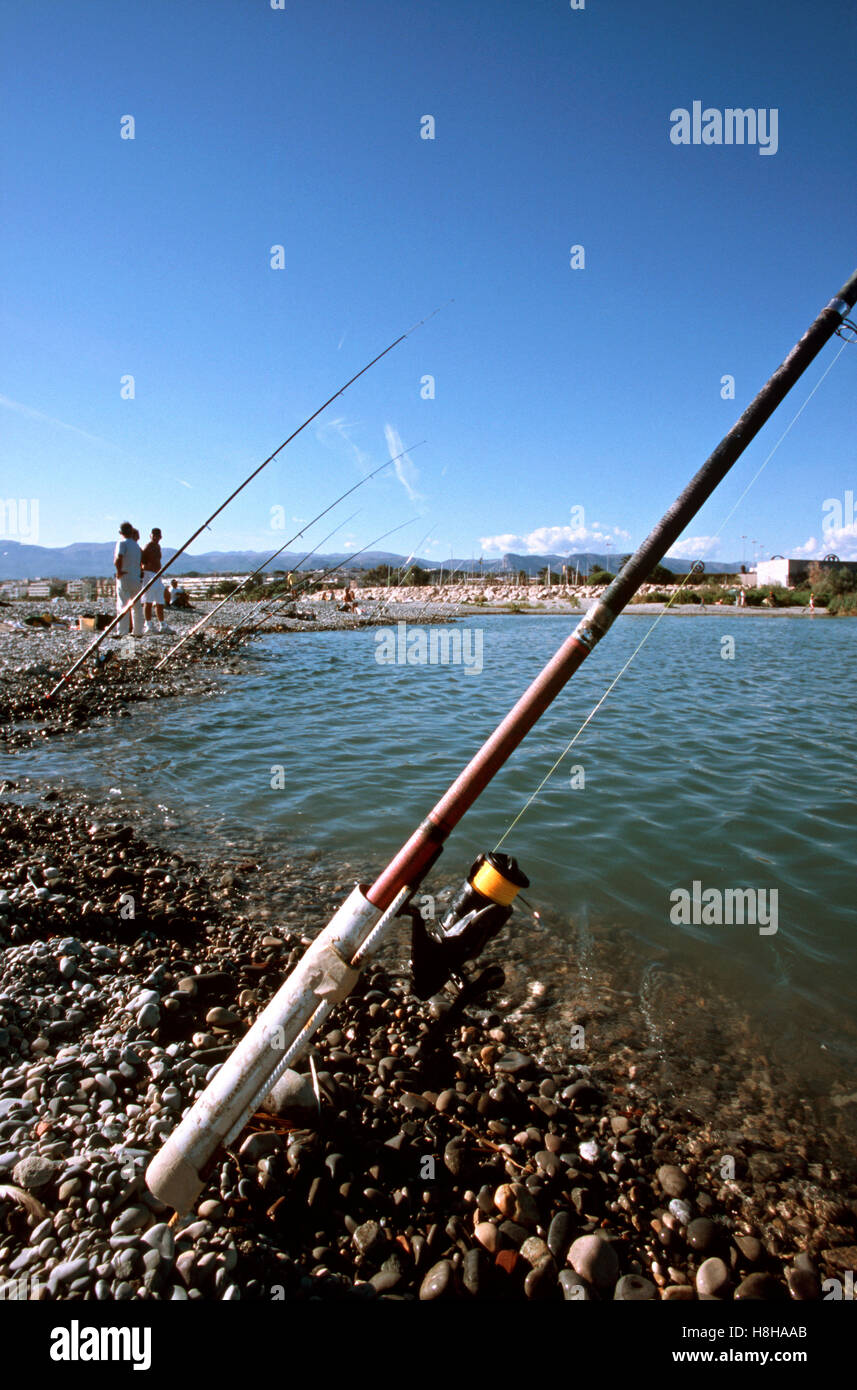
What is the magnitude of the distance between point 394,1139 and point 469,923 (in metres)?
1.17

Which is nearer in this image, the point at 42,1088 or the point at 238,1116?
the point at 238,1116

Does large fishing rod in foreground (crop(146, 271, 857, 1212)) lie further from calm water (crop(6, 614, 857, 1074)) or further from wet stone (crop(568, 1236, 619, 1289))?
calm water (crop(6, 614, 857, 1074))

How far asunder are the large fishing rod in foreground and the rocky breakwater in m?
0.40

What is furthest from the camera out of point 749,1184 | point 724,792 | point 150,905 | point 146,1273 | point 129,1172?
point 724,792

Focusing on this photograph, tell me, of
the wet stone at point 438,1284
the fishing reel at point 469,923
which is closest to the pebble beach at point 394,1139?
the wet stone at point 438,1284

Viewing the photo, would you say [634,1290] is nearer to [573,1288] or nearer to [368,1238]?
[573,1288]

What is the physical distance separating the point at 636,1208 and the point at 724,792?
6785 mm

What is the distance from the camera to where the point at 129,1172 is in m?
2.58

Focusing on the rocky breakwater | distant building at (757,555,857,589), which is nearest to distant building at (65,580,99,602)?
the rocky breakwater

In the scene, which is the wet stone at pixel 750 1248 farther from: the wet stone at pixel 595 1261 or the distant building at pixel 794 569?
the distant building at pixel 794 569
